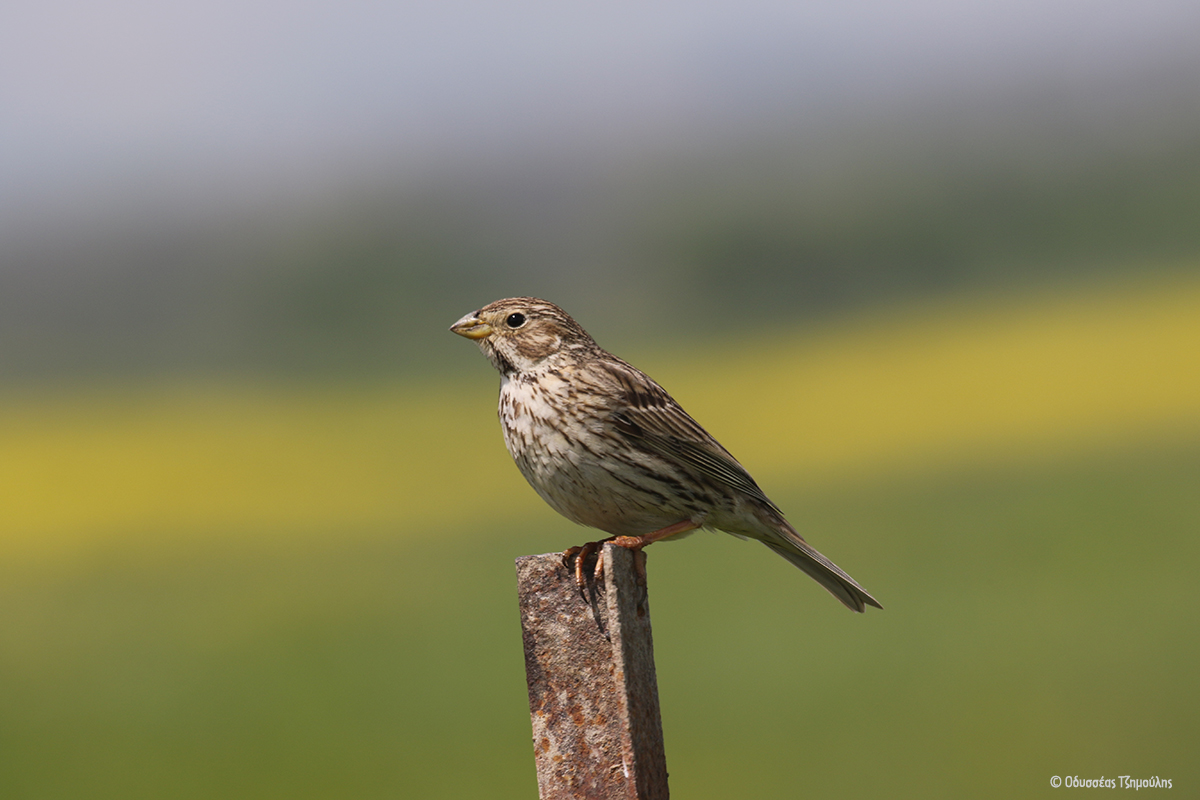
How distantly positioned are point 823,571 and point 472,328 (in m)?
2.53

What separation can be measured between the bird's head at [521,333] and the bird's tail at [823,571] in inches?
66.3

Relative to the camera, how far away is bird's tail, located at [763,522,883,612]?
657 cm

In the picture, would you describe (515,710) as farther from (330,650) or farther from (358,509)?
(358,509)

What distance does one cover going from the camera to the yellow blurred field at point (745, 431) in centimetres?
4872

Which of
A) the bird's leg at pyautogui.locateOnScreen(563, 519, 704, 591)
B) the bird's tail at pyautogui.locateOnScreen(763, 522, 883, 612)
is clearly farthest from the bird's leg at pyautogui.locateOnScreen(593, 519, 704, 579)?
the bird's tail at pyautogui.locateOnScreen(763, 522, 883, 612)

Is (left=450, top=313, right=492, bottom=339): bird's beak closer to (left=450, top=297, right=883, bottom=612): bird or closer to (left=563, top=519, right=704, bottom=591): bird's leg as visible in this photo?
(left=450, top=297, right=883, bottom=612): bird

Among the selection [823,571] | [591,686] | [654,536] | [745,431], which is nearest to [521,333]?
[654,536]

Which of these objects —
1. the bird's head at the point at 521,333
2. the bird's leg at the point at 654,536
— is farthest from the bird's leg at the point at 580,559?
the bird's head at the point at 521,333

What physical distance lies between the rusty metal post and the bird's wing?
1852mm

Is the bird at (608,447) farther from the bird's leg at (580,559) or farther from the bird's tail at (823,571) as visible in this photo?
the bird's leg at (580,559)

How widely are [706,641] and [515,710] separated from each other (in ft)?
21.8

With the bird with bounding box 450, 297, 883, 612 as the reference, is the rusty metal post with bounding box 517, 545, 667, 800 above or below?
below

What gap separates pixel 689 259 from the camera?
3319 inches

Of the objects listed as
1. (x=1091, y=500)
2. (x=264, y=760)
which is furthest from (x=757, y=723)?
(x=1091, y=500)
